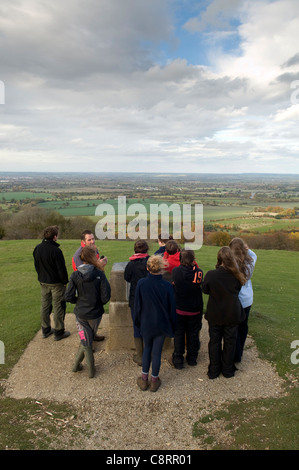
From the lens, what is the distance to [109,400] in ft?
16.3

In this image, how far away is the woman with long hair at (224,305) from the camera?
5148 mm

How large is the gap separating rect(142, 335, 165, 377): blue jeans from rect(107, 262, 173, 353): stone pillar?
1292 mm

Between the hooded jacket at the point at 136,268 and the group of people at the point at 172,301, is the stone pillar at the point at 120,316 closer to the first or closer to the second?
the group of people at the point at 172,301

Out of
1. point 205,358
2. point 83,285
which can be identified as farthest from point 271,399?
point 83,285

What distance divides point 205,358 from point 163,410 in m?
1.81

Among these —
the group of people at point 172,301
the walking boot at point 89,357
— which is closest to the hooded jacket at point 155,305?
the group of people at point 172,301

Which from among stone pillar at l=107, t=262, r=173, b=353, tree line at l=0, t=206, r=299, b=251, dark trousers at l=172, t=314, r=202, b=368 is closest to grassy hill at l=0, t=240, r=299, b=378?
dark trousers at l=172, t=314, r=202, b=368

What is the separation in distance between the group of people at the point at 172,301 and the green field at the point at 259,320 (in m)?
1.00

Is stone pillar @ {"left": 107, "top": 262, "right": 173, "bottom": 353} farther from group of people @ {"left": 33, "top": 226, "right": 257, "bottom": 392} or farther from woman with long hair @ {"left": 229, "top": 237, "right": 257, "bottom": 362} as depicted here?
woman with long hair @ {"left": 229, "top": 237, "right": 257, "bottom": 362}

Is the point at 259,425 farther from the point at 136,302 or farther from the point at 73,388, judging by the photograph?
the point at 73,388

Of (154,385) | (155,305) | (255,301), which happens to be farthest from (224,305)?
(255,301)

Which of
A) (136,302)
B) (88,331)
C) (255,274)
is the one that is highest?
(136,302)

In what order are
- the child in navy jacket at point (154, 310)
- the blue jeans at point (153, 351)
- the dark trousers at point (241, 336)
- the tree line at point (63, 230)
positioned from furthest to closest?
1. the tree line at point (63, 230)
2. the dark trousers at point (241, 336)
3. the blue jeans at point (153, 351)
4. the child in navy jacket at point (154, 310)

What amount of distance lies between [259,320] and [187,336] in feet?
11.7
